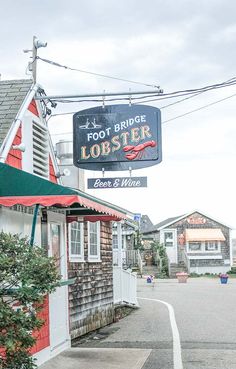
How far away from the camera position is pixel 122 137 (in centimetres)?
1140

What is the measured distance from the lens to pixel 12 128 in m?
9.59

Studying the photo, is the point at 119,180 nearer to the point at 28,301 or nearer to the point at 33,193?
the point at 33,193

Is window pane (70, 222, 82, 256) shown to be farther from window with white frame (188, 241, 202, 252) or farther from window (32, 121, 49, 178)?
window with white frame (188, 241, 202, 252)

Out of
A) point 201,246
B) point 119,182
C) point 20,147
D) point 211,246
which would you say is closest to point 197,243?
point 201,246

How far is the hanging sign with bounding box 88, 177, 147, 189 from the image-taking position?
37.6ft

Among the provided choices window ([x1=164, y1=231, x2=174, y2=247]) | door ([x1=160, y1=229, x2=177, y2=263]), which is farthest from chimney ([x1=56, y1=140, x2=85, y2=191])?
window ([x1=164, y1=231, x2=174, y2=247])

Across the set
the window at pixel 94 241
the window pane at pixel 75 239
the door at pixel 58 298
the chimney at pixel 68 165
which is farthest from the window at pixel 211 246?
the door at pixel 58 298

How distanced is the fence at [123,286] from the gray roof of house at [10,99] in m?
8.48

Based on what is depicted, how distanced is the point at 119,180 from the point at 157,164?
766mm

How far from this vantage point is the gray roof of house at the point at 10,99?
31.8 ft

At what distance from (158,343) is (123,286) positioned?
6.73m

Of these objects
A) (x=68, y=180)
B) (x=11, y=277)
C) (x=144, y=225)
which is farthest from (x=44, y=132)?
(x=144, y=225)

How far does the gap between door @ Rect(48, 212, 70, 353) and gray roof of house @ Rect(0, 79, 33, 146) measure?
6.01ft

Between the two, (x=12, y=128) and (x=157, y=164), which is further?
(x=157, y=164)
